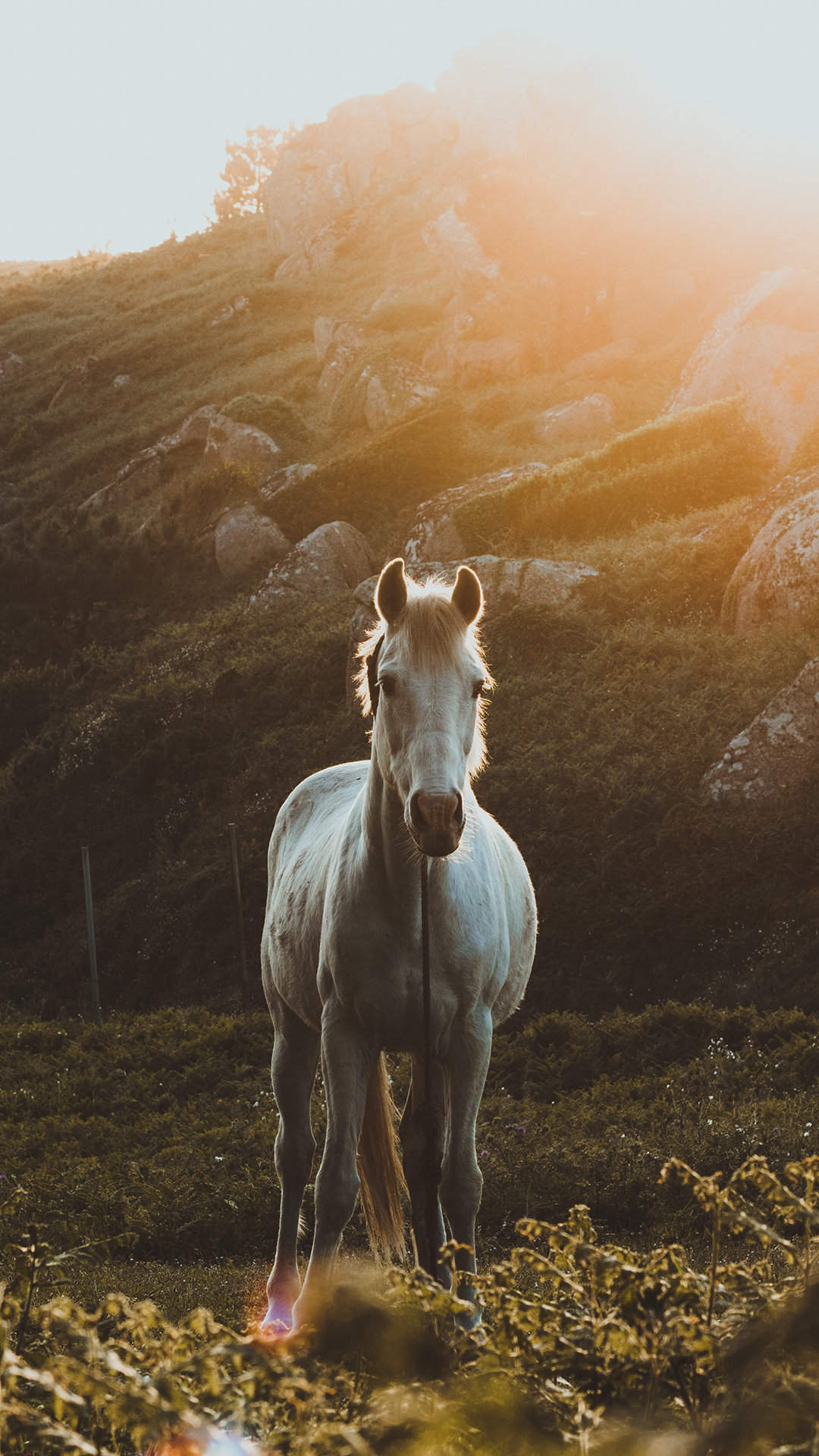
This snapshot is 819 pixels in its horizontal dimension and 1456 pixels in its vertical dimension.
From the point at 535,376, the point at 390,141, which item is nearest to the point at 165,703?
the point at 535,376

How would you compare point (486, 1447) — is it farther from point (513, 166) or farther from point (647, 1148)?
point (513, 166)

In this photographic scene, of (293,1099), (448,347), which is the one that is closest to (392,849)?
(293,1099)

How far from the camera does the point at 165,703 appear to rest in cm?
2008

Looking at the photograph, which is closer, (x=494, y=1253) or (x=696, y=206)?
(x=494, y=1253)

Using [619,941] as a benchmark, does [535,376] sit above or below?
above

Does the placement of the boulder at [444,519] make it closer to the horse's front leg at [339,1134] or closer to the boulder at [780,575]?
the boulder at [780,575]

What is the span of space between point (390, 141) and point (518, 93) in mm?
14461

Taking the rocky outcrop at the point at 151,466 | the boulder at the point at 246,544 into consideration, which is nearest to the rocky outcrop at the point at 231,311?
the rocky outcrop at the point at 151,466

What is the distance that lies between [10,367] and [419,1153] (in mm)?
51813

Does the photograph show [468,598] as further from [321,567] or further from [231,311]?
[231,311]

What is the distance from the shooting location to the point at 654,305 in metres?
32.7

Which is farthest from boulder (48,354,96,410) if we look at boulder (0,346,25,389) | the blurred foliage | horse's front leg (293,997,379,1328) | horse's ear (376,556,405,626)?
the blurred foliage

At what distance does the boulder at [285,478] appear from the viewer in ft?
97.9

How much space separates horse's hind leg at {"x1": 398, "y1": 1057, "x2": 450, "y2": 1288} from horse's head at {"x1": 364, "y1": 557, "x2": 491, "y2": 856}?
137cm
